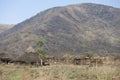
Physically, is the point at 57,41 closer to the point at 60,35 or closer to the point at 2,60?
the point at 60,35

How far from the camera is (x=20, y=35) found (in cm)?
17850

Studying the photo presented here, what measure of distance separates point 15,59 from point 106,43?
121732 mm

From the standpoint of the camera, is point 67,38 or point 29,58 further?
point 67,38

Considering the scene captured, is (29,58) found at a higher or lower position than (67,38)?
lower

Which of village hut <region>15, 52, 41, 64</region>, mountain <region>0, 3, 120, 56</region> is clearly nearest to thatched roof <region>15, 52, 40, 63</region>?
village hut <region>15, 52, 41, 64</region>

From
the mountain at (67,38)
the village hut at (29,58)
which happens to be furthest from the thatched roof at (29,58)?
the mountain at (67,38)

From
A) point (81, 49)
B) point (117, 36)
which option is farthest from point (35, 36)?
point (117, 36)

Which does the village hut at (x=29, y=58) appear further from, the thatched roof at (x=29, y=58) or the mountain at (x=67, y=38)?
the mountain at (x=67, y=38)

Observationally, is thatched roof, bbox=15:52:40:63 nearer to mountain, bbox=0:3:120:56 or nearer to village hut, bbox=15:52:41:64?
village hut, bbox=15:52:41:64

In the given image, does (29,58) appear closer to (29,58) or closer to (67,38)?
(29,58)

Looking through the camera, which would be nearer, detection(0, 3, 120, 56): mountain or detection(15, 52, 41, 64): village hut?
detection(15, 52, 41, 64): village hut

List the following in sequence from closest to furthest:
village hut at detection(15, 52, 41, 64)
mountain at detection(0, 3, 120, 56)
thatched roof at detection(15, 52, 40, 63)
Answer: village hut at detection(15, 52, 41, 64) → thatched roof at detection(15, 52, 40, 63) → mountain at detection(0, 3, 120, 56)

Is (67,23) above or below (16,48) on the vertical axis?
above

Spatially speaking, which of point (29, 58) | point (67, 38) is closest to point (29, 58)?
point (29, 58)
